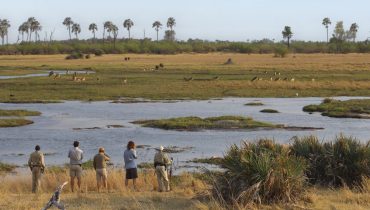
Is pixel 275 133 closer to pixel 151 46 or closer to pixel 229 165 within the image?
pixel 229 165

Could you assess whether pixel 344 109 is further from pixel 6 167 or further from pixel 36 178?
pixel 36 178

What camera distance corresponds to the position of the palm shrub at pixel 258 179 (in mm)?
Answer: 15398

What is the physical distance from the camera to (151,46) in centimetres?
17338

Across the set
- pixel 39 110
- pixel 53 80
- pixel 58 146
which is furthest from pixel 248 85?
pixel 58 146

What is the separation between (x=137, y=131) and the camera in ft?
128

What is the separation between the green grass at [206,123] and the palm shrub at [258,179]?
2391 centimetres

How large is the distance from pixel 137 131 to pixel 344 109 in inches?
684

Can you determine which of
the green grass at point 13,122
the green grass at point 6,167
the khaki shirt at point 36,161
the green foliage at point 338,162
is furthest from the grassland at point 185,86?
the green foliage at point 338,162

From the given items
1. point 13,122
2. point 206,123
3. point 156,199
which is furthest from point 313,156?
point 13,122

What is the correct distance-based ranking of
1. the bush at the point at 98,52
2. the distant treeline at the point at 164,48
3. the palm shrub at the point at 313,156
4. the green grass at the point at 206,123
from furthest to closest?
the distant treeline at the point at 164,48, the bush at the point at 98,52, the green grass at the point at 206,123, the palm shrub at the point at 313,156

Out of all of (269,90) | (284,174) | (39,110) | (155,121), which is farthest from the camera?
(269,90)

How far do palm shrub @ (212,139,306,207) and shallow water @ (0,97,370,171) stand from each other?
38.3 ft

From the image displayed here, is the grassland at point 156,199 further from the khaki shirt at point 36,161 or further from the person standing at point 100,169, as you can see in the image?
the khaki shirt at point 36,161

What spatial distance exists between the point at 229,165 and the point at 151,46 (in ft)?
520
